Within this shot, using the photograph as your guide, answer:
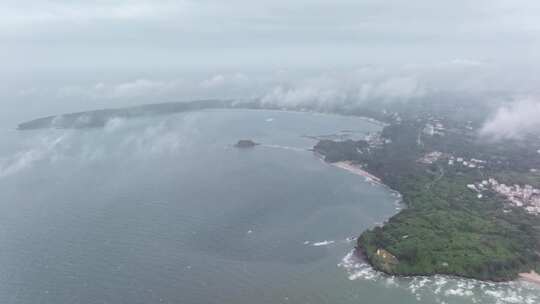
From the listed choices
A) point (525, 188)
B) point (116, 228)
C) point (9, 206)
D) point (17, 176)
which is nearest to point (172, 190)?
point (116, 228)

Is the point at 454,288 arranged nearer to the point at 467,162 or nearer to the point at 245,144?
the point at 467,162

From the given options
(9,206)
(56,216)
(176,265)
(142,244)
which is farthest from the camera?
(9,206)

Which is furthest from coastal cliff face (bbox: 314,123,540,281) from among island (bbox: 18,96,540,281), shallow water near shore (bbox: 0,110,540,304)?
shallow water near shore (bbox: 0,110,540,304)

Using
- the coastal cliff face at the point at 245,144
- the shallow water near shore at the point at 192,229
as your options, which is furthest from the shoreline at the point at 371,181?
the coastal cliff face at the point at 245,144

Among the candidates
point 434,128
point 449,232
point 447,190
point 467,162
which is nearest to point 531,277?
point 449,232

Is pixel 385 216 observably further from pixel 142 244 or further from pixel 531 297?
pixel 142 244

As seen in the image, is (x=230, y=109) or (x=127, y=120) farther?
(x=230, y=109)
